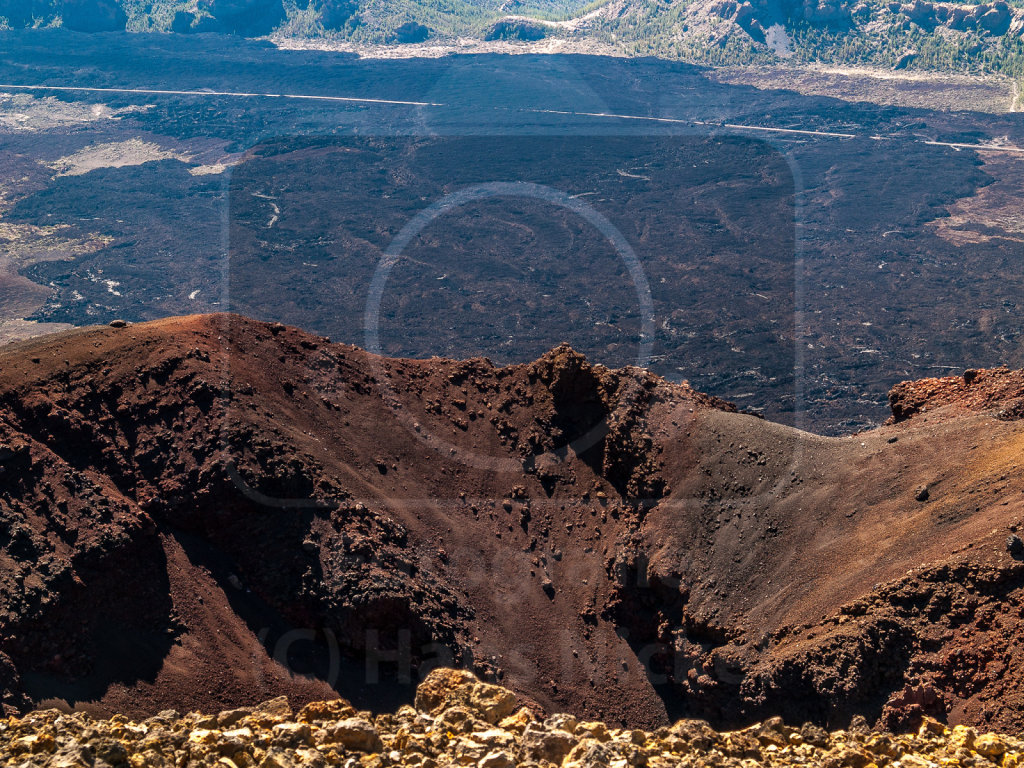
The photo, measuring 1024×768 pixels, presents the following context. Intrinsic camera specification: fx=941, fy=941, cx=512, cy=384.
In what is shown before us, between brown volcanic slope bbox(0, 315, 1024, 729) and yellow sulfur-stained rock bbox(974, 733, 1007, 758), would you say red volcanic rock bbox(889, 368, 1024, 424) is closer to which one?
brown volcanic slope bbox(0, 315, 1024, 729)

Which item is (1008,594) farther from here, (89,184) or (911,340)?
(89,184)

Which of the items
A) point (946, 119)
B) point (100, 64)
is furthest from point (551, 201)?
point (100, 64)

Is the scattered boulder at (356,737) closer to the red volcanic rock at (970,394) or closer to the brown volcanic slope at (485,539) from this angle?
the brown volcanic slope at (485,539)

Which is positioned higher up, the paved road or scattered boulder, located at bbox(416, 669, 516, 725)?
the paved road

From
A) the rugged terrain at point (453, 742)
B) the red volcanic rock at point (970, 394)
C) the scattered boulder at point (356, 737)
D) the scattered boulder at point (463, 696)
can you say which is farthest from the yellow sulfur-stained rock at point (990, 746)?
the red volcanic rock at point (970, 394)

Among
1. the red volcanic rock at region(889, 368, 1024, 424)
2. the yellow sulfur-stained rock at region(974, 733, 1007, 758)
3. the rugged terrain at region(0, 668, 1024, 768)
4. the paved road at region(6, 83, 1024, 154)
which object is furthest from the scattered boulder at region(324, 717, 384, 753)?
the paved road at region(6, 83, 1024, 154)

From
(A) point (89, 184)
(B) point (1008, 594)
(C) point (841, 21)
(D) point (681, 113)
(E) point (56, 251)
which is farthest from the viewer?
(C) point (841, 21)

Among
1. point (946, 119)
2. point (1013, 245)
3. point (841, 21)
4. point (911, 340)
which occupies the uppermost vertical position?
point (841, 21)
